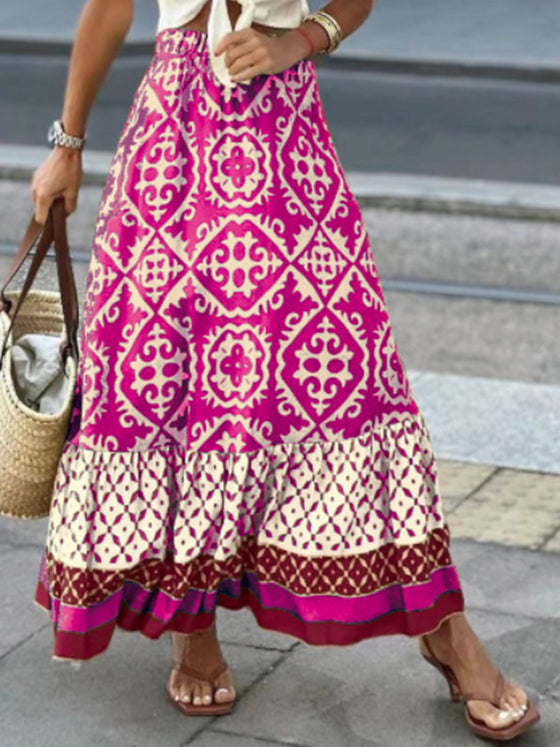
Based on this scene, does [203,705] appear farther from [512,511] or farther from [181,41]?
[512,511]

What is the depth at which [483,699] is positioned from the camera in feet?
11.8

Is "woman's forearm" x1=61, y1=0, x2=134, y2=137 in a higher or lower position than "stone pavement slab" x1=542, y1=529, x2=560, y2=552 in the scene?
higher

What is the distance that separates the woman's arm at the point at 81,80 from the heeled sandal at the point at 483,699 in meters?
1.14

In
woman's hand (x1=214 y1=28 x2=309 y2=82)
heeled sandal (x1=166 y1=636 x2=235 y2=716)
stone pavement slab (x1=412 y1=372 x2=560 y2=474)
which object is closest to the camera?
woman's hand (x1=214 y1=28 x2=309 y2=82)

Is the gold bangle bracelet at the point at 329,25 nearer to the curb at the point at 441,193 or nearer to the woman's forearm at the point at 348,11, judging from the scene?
the woman's forearm at the point at 348,11

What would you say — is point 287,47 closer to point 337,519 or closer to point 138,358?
point 138,358

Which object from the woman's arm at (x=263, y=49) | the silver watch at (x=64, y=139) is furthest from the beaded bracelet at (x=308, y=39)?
the silver watch at (x=64, y=139)

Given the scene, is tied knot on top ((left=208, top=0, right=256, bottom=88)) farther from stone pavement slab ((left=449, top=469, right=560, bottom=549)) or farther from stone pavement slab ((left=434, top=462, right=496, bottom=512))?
stone pavement slab ((left=434, top=462, right=496, bottom=512))

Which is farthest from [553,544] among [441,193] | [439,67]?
[439,67]

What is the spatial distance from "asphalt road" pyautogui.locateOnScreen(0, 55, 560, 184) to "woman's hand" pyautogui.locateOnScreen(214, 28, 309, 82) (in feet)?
23.1

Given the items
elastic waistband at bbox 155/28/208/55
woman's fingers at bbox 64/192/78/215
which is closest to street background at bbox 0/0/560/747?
woman's fingers at bbox 64/192/78/215

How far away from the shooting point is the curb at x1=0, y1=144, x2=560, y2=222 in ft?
30.2

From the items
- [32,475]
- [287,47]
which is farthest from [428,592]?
[287,47]

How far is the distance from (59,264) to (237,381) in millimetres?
452
